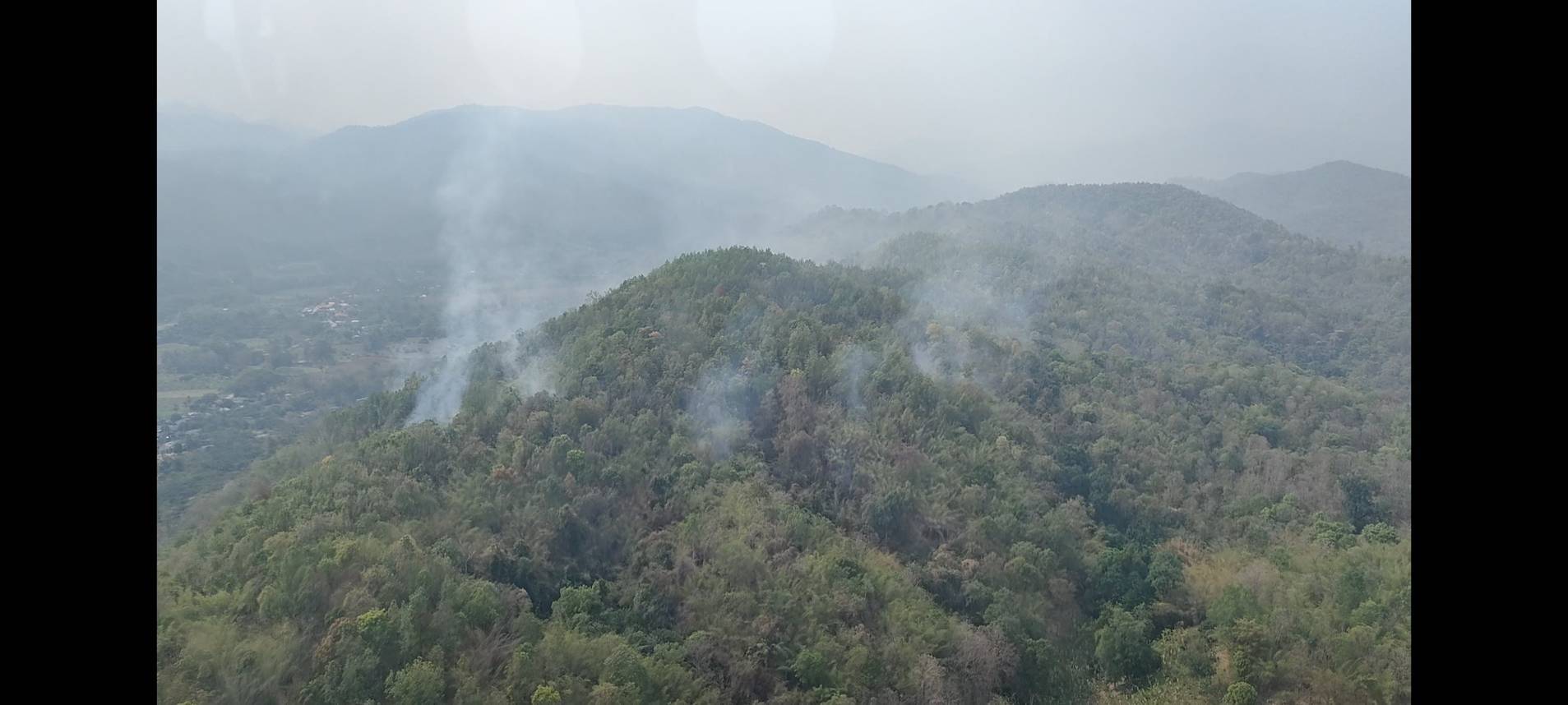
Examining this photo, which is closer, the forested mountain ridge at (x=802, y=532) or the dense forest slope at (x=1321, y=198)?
the forested mountain ridge at (x=802, y=532)

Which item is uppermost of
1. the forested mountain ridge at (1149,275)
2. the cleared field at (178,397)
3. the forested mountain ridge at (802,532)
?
the forested mountain ridge at (1149,275)

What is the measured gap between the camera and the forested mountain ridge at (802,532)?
19.9 feet

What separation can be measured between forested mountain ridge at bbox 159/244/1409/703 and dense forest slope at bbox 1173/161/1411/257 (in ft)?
46.6

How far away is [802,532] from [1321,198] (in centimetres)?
2689

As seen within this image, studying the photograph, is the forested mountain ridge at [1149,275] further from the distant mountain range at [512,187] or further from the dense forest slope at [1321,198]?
the distant mountain range at [512,187]

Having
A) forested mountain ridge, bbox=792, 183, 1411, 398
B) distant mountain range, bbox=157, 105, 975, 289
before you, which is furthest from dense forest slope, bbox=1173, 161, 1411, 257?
distant mountain range, bbox=157, 105, 975, 289

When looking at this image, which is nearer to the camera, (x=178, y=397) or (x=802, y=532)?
(x=802, y=532)

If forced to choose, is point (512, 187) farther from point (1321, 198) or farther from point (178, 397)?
point (1321, 198)

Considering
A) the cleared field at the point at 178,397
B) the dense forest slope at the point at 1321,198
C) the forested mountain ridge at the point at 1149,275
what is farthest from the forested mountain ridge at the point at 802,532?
the dense forest slope at the point at 1321,198

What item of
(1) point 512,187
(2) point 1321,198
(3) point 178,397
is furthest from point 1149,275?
(3) point 178,397

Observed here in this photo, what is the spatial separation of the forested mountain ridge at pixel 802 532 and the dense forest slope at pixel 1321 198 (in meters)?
14.2

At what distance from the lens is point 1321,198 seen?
2720 centimetres

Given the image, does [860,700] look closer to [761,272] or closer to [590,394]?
[590,394]
